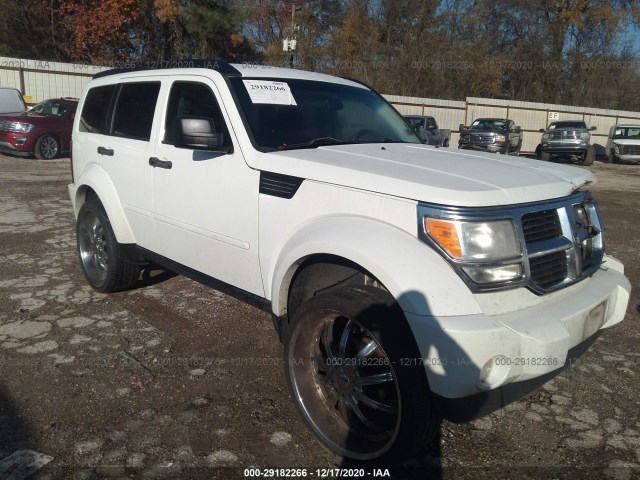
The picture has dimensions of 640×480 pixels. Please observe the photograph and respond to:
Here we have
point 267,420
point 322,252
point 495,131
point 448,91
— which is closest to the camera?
point 322,252

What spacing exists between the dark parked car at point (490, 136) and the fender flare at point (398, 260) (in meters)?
20.7

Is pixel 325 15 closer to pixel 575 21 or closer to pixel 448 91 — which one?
pixel 448 91

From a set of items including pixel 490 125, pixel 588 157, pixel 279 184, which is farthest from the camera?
pixel 490 125

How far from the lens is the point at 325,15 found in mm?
38281

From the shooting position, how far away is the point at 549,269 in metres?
2.75

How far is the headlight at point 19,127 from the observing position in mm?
15219

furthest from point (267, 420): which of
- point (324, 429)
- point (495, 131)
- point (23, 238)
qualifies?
point (495, 131)

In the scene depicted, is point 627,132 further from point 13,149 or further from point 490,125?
point 13,149

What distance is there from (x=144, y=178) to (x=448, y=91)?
36.3m

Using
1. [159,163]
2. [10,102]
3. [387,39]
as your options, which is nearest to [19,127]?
[10,102]

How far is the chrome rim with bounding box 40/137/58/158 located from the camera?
51.6 feet

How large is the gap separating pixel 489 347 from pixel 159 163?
2.70 metres

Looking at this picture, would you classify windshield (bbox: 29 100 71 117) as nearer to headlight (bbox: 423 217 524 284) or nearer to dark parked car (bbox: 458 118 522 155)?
dark parked car (bbox: 458 118 522 155)

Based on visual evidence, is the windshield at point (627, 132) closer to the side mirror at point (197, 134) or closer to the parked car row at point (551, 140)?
the parked car row at point (551, 140)
